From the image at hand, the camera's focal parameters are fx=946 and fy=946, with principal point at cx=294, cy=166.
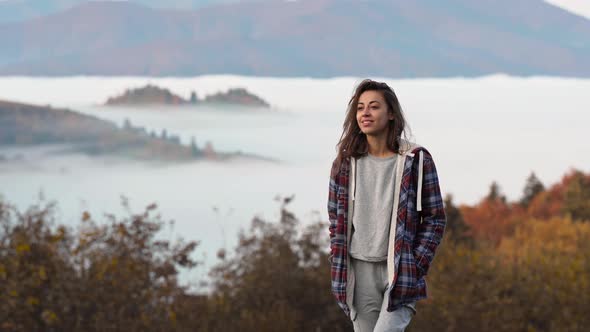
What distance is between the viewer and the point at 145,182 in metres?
23.3

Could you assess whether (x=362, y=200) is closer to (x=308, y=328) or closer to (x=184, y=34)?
(x=308, y=328)

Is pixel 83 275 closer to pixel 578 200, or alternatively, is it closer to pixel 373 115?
pixel 373 115

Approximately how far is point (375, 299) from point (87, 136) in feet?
90.1

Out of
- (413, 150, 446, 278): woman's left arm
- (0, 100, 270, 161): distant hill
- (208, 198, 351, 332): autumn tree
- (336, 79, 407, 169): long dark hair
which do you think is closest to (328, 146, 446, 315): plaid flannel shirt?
(413, 150, 446, 278): woman's left arm

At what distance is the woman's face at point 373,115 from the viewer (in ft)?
14.0

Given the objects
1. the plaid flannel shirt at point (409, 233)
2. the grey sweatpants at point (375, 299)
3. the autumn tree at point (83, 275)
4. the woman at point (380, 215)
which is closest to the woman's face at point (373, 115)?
the woman at point (380, 215)

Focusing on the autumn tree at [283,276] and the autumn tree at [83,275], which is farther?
the autumn tree at [283,276]

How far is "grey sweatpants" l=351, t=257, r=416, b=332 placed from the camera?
167 inches

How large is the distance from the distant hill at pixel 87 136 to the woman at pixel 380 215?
73.7ft

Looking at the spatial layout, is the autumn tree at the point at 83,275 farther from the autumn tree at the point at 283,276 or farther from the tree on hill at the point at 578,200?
the tree on hill at the point at 578,200

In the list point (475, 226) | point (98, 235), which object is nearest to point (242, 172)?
point (98, 235)

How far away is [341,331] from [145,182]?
12.4m

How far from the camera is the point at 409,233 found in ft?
13.8

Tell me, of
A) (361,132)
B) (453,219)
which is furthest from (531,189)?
(361,132)
